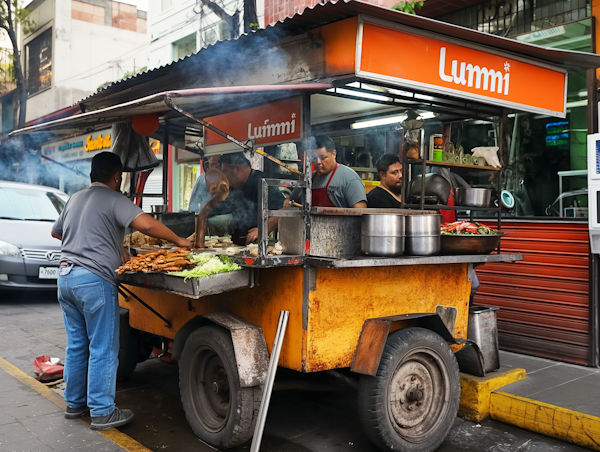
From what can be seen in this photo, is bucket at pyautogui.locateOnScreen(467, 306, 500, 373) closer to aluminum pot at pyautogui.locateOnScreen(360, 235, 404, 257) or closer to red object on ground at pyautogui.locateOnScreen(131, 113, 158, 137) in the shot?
aluminum pot at pyautogui.locateOnScreen(360, 235, 404, 257)

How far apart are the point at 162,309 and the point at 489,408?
2903 millimetres

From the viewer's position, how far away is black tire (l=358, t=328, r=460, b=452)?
3.55 metres

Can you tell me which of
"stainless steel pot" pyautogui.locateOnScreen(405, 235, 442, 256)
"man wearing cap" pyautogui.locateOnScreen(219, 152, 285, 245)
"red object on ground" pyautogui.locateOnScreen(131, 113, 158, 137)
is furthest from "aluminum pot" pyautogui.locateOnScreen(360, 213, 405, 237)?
"man wearing cap" pyautogui.locateOnScreen(219, 152, 285, 245)

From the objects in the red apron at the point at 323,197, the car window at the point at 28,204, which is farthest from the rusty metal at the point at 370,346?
the car window at the point at 28,204

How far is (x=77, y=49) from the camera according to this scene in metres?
23.5

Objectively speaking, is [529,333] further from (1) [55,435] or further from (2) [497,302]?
(1) [55,435]

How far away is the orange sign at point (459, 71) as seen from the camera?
3.74 metres

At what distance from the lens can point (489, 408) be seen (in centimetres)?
460

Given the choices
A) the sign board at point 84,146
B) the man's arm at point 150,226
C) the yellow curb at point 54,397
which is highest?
the sign board at point 84,146

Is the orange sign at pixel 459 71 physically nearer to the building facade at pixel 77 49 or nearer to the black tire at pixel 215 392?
the black tire at pixel 215 392

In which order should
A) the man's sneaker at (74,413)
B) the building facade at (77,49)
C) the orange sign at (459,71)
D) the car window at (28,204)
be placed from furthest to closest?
the building facade at (77,49) → the car window at (28,204) → the man's sneaker at (74,413) → the orange sign at (459,71)

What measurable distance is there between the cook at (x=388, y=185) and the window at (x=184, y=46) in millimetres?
11948

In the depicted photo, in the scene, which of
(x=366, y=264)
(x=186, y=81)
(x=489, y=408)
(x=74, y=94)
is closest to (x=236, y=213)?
(x=186, y=81)

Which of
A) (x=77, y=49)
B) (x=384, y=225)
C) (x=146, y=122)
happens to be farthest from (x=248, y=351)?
(x=77, y=49)
